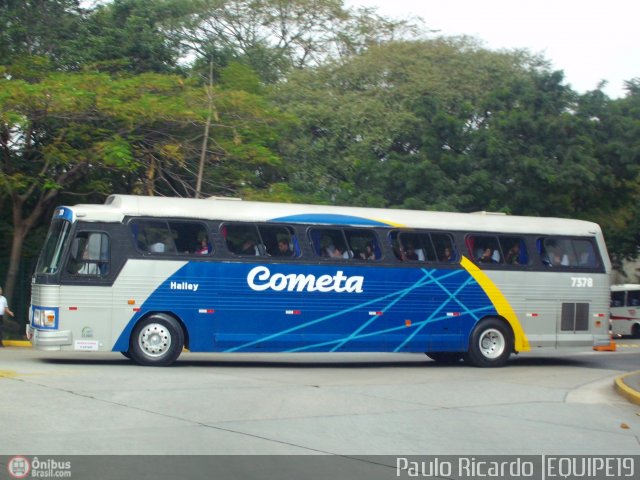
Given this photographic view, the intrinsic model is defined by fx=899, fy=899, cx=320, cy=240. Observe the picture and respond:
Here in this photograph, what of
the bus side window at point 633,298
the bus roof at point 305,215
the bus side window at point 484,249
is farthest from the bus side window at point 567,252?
the bus side window at point 633,298

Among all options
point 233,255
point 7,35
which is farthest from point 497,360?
point 7,35

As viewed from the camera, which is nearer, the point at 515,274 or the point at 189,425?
the point at 189,425

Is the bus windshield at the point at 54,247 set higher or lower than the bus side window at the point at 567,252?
lower

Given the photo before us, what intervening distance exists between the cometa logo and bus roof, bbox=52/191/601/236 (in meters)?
1.07

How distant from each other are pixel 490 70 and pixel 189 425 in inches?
1296

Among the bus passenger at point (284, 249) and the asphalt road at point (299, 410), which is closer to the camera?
the asphalt road at point (299, 410)

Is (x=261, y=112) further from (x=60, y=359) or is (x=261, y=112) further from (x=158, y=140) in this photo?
(x=60, y=359)

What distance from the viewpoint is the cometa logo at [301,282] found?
17.7 metres

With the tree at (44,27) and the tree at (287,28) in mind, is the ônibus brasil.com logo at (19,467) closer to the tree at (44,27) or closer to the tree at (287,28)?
the tree at (44,27)

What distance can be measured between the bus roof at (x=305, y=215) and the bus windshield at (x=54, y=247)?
443 mm

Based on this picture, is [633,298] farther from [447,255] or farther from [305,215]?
[305,215]

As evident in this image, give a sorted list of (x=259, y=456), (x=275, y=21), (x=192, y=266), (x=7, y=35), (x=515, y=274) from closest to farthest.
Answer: (x=259, y=456)
(x=192, y=266)
(x=515, y=274)
(x=7, y=35)
(x=275, y=21)

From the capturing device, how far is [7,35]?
28.6m

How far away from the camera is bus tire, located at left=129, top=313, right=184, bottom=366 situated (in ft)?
55.5
